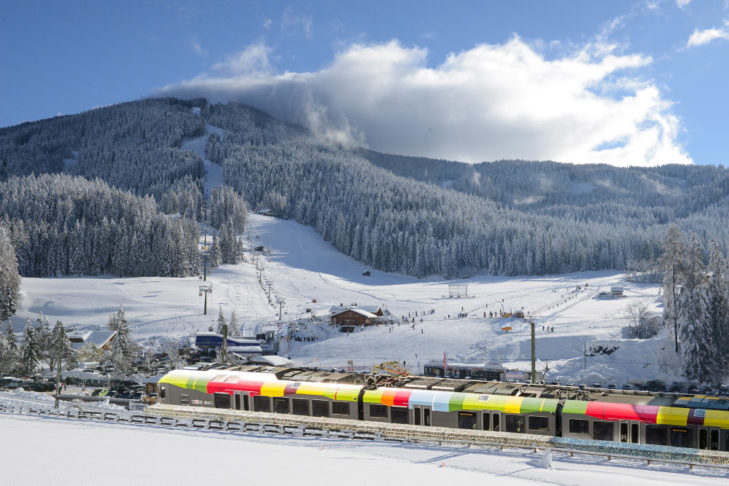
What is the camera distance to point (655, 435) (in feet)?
68.5

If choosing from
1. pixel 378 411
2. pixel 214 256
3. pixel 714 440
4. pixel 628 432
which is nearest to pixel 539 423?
pixel 628 432

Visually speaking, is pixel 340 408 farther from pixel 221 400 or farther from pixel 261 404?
pixel 221 400

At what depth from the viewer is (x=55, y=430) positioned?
22.4 metres

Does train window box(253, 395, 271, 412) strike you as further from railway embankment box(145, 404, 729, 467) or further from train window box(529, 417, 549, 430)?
train window box(529, 417, 549, 430)

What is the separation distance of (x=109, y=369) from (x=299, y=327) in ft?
76.1

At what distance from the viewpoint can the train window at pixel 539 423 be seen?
21967 millimetres

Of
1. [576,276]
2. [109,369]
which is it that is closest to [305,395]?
[109,369]

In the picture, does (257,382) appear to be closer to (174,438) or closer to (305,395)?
(305,395)

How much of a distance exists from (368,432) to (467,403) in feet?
14.0

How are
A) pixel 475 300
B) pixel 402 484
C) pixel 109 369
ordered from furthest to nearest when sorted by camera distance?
pixel 475 300 → pixel 109 369 → pixel 402 484

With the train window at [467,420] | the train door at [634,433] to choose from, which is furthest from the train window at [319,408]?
the train door at [634,433]

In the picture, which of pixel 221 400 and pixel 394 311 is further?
pixel 394 311

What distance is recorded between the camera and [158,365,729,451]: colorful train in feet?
68.4

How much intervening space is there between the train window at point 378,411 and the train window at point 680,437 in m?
11.1
